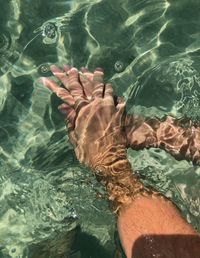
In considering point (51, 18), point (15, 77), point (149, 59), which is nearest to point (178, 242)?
point (149, 59)

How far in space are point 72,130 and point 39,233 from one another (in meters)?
0.85

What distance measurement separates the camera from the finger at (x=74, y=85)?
13.4 feet

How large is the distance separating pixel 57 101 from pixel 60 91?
32 cm

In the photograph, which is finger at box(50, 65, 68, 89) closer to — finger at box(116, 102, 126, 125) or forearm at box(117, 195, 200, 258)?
finger at box(116, 102, 126, 125)

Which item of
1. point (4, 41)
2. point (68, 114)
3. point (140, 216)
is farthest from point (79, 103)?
point (4, 41)

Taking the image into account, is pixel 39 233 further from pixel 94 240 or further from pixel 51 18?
pixel 51 18

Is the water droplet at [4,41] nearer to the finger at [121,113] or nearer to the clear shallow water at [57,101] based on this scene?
the clear shallow water at [57,101]

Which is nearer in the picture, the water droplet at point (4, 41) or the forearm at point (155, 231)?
the forearm at point (155, 231)

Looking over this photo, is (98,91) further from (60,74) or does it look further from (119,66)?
(119,66)

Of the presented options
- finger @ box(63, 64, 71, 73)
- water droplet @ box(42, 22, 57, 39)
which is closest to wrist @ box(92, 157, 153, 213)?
finger @ box(63, 64, 71, 73)

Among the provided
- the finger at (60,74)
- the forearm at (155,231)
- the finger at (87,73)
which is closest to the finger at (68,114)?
the finger at (60,74)

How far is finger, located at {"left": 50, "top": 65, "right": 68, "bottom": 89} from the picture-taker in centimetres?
424

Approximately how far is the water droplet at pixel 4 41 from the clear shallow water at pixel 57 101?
0.01 m

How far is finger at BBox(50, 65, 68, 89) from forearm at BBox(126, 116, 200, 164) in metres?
0.62
